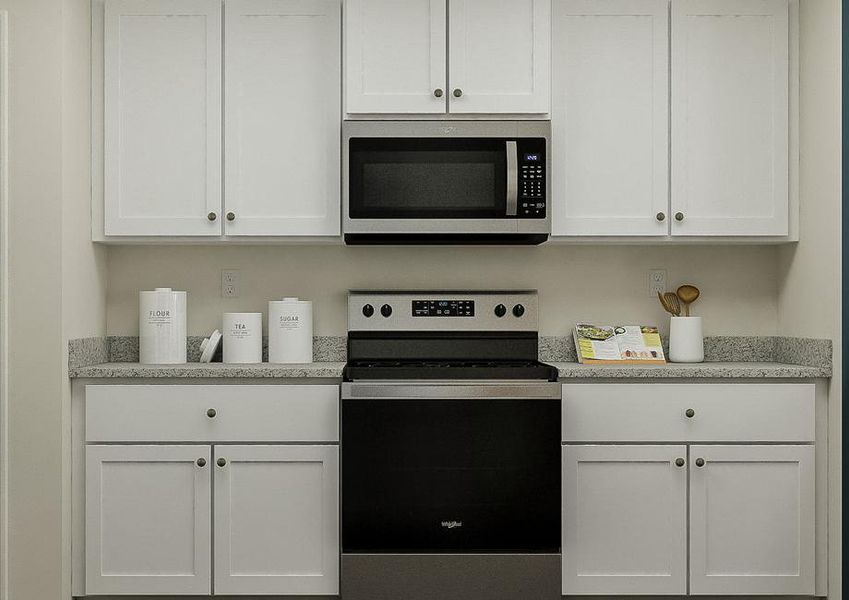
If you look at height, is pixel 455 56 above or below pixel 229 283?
above

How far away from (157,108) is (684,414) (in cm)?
199

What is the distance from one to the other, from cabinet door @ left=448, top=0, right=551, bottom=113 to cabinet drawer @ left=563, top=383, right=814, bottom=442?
967 millimetres

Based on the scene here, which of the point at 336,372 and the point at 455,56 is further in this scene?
the point at 455,56

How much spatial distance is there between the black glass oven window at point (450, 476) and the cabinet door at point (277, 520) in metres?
0.11

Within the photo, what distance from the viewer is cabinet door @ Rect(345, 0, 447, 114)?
3.01 meters

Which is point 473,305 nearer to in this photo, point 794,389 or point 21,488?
point 794,389

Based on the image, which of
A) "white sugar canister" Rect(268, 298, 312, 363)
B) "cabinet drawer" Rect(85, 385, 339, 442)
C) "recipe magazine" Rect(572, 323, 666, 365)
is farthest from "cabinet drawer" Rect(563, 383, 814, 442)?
"white sugar canister" Rect(268, 298, 312, 363)

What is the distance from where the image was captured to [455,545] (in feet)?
9.16

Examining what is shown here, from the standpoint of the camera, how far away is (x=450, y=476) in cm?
279

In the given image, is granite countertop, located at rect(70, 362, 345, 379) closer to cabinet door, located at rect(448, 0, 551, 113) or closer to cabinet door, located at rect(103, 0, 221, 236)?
cabinet door, located at rect(103, 0, 221, 236)

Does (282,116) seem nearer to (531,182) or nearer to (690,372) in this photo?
(531,182)

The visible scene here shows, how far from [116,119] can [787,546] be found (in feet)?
8.46

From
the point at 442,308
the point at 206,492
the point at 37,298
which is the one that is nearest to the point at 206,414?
the point at 206,492

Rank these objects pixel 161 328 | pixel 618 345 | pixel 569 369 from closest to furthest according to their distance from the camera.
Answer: pixel 569 369 < pixel 161 328 < pixel 618 345
